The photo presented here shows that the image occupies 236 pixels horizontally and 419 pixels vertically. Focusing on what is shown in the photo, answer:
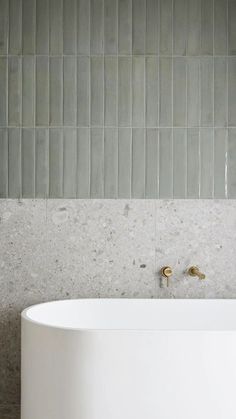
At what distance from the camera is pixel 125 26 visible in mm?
2562

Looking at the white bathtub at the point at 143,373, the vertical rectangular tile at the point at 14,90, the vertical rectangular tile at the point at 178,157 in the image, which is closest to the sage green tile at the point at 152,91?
the vertical rectangular tile at the point at 178,157

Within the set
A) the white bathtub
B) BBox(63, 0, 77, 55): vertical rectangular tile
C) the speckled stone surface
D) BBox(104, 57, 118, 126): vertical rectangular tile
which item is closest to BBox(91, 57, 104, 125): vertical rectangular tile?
BBox(104, 57, 118, 126): vertical rectangular tile

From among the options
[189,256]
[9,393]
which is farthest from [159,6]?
[9,393]

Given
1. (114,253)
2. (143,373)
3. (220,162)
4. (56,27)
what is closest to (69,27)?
(56,27)

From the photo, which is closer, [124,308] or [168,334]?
[168,334]

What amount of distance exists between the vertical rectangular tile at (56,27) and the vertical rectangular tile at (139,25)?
399 millimetres

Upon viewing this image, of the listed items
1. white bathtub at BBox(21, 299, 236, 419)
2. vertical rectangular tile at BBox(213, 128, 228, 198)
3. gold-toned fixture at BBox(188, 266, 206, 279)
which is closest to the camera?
white bathtub at BBox(21, 299, 236, 419)

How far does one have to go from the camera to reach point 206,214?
8.39 ft

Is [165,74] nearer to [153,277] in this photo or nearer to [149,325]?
[153,277]

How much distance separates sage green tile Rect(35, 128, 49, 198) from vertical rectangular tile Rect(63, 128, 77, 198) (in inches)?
3.9

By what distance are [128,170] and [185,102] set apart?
1.59 ft

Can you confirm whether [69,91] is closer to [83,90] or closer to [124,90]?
[83,90]

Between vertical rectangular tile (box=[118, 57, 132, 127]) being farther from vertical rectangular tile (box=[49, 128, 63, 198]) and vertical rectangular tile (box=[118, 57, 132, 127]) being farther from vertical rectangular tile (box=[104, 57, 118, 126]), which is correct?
vertical rectangular tile (box=[49, 128, 63, 198])

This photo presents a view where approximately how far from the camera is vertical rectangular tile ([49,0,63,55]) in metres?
2.57
